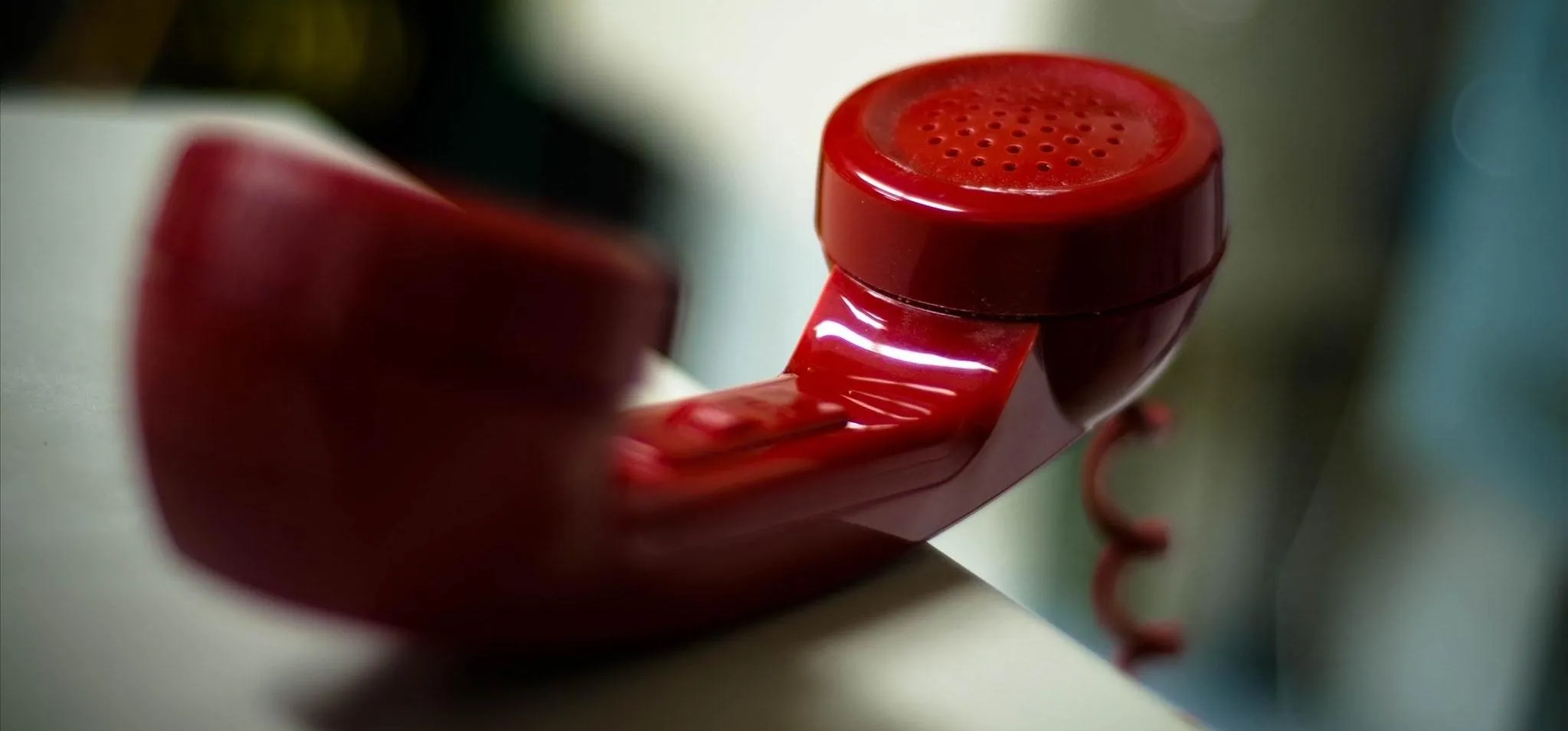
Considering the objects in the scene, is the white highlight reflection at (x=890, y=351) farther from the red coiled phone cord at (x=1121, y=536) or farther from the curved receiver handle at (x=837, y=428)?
the red coiled phone cord at (x=1121, y=536)

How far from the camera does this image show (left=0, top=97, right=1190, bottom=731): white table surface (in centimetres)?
28

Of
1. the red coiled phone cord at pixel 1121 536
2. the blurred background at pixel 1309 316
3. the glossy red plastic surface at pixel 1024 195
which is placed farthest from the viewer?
the blurred background at pixel 1309 316

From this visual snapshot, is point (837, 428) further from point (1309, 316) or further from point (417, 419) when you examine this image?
point (1309, 316)

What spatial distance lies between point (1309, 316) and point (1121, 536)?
0.30 metres

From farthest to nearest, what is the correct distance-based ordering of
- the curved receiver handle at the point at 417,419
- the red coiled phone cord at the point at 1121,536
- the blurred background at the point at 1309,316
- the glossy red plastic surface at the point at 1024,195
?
the blurred background at the point at 1309,316, the red coiled phone cord at the point at 1121,536, the glossy red plastic surface at the point at 1024,195, the curved receiver handle at the point at 417,419

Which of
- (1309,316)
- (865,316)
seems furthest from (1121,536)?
(1309,316)

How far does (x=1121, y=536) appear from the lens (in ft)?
1.65

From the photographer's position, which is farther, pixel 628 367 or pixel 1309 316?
pixel 1309 316

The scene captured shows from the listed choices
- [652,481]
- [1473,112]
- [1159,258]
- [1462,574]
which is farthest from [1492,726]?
[652,481]

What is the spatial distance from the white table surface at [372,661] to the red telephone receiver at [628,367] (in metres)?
0.01

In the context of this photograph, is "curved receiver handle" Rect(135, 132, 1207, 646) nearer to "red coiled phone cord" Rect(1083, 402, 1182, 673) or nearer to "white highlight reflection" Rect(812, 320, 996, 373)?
"white highlight reflection" Rect(812, 320, 996, 373)

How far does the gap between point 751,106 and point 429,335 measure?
81 cm

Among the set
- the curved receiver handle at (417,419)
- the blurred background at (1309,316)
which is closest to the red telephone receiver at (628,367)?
the curved receiver handle at (417,419)

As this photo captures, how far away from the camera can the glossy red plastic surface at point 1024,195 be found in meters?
0.35
